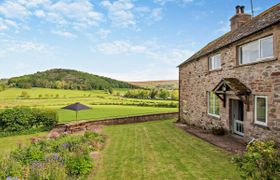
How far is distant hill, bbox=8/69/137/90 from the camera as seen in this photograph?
50.2m

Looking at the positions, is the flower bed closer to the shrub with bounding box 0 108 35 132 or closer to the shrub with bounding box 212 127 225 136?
the shrub with bounding box 212 127 225 136

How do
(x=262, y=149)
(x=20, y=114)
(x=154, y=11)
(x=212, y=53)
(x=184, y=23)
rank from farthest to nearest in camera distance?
(x=184, y=23)
(x=20, y=114)
(x=154, y=11)
(x=212, y=53)
(x=262, y=149)

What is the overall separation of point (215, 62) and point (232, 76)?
2.65 meters

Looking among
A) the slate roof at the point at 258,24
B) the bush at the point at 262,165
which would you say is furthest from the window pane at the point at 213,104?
the bush at the point at 262,165

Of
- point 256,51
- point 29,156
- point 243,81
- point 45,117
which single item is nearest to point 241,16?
point 256,51

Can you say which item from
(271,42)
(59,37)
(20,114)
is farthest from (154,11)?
(20,114)

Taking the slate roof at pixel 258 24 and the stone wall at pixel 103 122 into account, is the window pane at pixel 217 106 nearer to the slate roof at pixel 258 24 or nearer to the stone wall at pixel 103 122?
the slate roof at pixel 258 24

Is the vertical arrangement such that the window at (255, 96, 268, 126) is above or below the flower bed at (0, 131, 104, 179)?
above

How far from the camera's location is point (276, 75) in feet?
27.6

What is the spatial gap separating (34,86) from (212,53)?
48.0 m

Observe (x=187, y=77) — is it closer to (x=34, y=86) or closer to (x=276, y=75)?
(x=276, y=75)

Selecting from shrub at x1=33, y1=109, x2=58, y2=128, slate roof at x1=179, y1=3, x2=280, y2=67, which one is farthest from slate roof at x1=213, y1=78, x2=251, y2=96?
shrub at x1=33, y1=109, x2=58, y2=128

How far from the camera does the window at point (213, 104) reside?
1384 cm

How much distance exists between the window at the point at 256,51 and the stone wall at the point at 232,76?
0.27 metres
